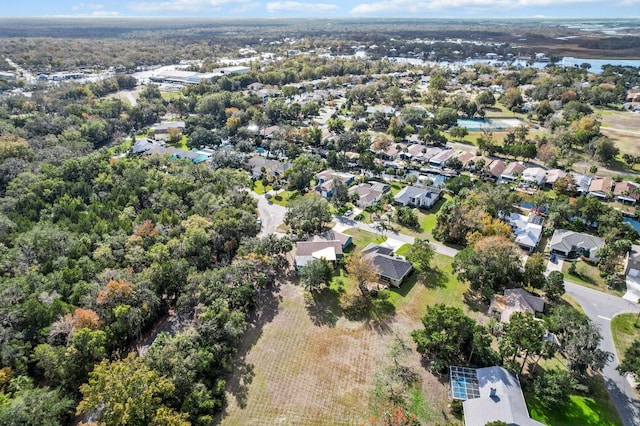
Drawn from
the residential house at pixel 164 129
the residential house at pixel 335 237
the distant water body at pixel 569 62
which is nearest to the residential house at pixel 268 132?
the residential house at pixel 164 129

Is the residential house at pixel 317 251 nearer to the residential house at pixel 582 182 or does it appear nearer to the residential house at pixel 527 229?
the residential house at pixel 527 229

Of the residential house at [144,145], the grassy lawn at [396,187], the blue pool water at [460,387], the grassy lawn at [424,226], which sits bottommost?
the grassy lawn at [396,187]

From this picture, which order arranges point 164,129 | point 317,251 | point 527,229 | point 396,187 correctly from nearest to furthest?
point 317,251, point 527,229, point 396,187, point 164,129

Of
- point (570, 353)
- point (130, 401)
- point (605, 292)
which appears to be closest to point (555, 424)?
point (570, 353)

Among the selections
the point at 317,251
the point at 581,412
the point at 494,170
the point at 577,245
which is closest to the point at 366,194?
the point at 317,251

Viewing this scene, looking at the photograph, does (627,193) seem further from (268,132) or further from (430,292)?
(268,132)
